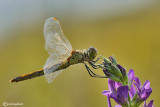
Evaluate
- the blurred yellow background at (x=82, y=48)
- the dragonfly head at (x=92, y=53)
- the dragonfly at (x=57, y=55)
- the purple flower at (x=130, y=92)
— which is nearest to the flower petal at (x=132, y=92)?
the purple flower at (x=130, y=92)

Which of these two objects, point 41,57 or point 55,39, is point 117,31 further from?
point 55,39

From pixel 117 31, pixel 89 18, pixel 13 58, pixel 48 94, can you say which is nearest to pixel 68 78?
pixel 48 94

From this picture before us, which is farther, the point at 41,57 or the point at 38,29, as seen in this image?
the point at 38,29

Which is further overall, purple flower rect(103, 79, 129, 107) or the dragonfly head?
the dragonfly head

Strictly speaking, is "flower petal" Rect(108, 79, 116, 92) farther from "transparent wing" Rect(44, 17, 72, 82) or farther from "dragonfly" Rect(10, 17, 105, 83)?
Result: "transparent wing" Rect(44, 17, 72, 82)

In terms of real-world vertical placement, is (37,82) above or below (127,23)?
below

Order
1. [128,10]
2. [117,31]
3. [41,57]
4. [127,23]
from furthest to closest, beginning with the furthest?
[128,10], [127,23], [117,31], [41,57]

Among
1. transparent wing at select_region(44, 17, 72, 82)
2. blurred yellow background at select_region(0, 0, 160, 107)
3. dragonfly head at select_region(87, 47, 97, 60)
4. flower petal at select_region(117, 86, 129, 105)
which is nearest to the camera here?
flower petal at select_region(117, 86, 129, 105)

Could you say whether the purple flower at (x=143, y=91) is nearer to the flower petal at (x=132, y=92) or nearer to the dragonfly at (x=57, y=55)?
the flower petal at (x=132, y=92)

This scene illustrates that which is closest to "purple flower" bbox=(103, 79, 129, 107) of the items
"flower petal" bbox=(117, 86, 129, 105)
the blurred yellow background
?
"flower petal" bbox=(117, 86, 129, 105)
